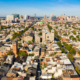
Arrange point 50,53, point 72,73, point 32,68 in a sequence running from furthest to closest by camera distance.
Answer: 1. point 50,53
2. point 32,68
3. point 72,73

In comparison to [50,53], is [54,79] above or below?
below

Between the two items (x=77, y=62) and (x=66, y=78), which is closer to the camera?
(x=66, y=78)

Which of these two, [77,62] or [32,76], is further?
[77,62]

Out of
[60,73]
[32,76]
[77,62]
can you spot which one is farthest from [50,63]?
[77,62]

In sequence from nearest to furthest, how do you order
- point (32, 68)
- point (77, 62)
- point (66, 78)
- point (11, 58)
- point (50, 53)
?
1. point (66, 78)
2. point (32, 68)
3. point (11, 58)
4. point (77, 62)
5. point (50, 53)

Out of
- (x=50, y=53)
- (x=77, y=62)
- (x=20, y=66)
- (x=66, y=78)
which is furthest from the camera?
(x=50, y=53)

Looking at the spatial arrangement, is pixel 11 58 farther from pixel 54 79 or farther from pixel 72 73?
pixel 72 73

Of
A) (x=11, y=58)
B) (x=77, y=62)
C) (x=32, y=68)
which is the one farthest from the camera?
(x=77, y=62)

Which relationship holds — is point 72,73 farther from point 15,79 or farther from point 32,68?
point 15,79

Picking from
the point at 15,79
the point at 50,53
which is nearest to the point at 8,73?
the point at 15,79
